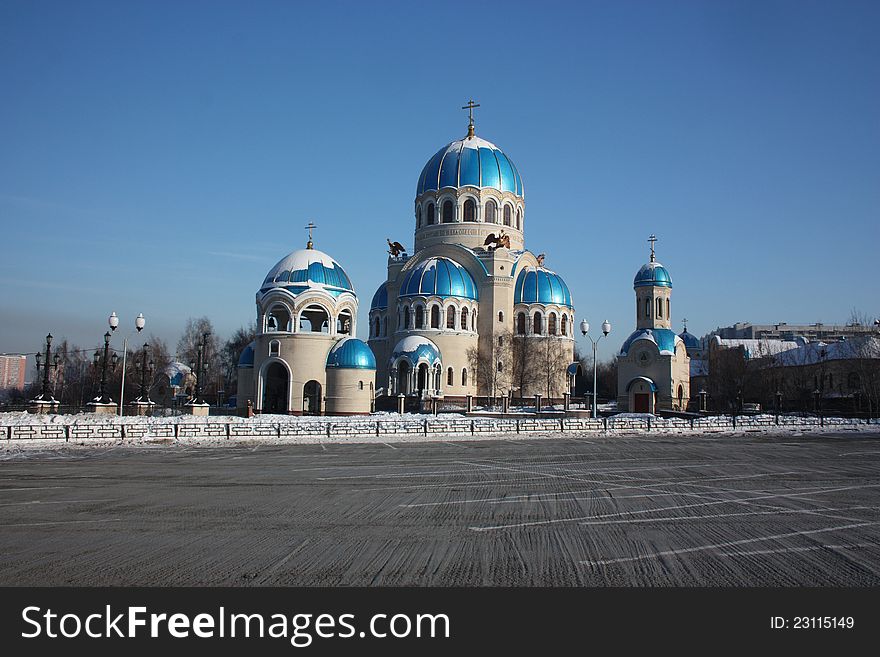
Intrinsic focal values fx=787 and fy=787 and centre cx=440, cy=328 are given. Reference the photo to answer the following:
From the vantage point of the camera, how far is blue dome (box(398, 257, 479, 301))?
169ft

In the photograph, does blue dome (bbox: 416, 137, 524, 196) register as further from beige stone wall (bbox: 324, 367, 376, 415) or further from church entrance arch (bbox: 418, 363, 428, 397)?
beige stone wall (bbox: 324, 367, 376, 415)

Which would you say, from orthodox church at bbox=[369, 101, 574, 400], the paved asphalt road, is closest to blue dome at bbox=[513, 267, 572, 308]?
orthodox church at bbox=[369, 101, 574, 400]

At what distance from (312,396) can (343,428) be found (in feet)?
48.0

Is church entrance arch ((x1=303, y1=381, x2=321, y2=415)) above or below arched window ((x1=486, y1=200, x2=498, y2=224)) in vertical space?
below

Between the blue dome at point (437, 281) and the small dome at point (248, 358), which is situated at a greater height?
the blue dome at point (437, 281)

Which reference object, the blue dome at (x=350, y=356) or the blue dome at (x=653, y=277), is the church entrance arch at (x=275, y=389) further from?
the blue dome at (x=653, y=277)

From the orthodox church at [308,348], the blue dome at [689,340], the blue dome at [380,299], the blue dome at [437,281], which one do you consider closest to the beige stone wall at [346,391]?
the orthodox church at [308,348]

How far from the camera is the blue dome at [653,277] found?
5488 centimetres

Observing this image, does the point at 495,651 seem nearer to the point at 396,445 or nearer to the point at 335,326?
the point at 396,445

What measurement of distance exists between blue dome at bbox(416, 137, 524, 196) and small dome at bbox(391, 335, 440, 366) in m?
13.0

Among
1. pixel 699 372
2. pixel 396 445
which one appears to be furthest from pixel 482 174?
pixel 699 372

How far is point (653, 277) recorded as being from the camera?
55.0 metres

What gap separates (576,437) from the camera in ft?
101

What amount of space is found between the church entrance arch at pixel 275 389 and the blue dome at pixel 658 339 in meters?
22.6
